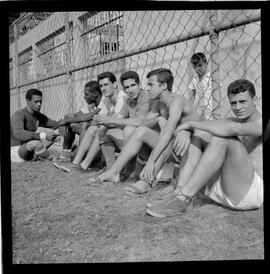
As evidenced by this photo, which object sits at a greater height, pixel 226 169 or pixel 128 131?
pixel 128 131

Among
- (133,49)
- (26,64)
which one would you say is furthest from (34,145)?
(133,49)

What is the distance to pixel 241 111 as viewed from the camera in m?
2.53

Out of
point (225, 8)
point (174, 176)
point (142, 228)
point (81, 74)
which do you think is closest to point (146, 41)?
point (81, 74)

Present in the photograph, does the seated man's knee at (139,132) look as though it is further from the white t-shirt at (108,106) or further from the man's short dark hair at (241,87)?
the man's short dark hair at (241,87)

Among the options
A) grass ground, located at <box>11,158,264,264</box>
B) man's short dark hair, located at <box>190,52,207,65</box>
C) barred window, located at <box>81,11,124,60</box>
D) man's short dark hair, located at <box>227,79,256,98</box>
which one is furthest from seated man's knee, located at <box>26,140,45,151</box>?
man's short dark hair, located at <box>227,79,256,98</box>

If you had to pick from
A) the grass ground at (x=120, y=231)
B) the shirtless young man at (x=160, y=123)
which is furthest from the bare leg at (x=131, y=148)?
the grass ground at (x=120, y=231)

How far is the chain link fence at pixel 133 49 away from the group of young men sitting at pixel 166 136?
0.07m

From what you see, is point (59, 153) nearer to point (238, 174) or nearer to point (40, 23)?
point (40, 23)

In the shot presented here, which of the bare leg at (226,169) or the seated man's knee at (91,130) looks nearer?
the bare leg at (226,169)

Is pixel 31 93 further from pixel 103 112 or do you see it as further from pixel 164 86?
pixel 164 86

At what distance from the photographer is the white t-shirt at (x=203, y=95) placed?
8.77 feet

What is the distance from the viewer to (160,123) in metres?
2.76

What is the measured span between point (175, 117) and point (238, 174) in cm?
56

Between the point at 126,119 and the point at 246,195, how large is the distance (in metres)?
0.99
